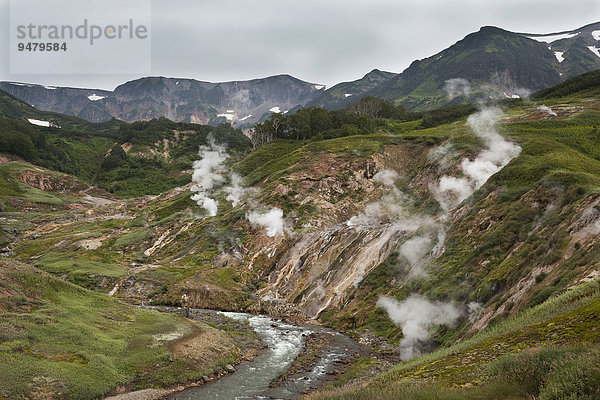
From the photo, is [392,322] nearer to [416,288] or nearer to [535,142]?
[416,288]

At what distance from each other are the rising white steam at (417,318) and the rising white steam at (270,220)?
26.0m

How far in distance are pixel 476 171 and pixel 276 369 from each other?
4002 cm

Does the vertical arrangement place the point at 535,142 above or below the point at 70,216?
above

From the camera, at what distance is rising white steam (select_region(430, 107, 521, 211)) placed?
46.5m

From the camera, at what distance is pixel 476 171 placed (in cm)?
4903

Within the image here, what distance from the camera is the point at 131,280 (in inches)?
1766

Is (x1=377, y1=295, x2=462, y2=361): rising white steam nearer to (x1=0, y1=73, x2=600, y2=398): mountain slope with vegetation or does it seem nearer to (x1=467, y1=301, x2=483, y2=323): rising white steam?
(x1=0, y1=73, x2=600, y2=398): mountain slope with vegetation

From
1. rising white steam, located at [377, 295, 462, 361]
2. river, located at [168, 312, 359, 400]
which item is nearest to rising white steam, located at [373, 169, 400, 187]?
rising white steam, located at [377, 295, 462, 361]

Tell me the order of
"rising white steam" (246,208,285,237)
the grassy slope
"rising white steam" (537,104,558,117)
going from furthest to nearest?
"rising white steam" (537,104,558,117) → "rising white steam" (246,208,285,237) → the grassy slope

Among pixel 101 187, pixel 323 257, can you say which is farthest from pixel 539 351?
pixel 101 187

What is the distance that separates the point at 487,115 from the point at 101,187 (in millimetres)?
125171

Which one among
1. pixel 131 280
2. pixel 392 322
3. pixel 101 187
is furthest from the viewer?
pixel 101 187

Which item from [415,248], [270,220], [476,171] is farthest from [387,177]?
[415,248]

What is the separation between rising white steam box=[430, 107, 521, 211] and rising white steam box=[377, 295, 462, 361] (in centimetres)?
2064
